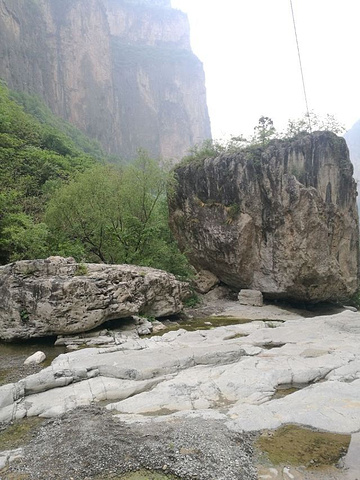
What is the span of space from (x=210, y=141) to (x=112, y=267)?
15.7 m

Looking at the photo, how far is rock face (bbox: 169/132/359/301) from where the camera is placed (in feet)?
67.3

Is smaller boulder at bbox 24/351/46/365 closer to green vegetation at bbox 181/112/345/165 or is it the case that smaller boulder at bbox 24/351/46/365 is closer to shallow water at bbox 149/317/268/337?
shallow water at bbox 149/317/268/337

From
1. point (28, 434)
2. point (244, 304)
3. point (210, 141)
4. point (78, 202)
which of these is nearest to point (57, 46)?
point (210, 141)

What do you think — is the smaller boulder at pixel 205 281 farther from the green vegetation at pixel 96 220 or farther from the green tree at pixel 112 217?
the green tree at pixel 112 217

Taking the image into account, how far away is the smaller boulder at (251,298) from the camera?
21.6 metres

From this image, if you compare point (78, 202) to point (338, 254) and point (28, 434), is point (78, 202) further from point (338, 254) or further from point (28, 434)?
point (338, 254)

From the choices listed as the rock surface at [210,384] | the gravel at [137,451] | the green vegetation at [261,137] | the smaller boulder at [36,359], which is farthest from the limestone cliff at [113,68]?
the gravel at [137,451]

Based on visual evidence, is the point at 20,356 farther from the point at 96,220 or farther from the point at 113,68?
the point at 113,68

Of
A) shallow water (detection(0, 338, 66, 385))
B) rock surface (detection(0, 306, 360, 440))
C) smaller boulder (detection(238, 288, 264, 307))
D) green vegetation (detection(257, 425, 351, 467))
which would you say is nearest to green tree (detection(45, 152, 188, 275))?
smaller boulder (detection(238, 288, 264, 307))

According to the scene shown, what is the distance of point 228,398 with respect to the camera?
19.7ft

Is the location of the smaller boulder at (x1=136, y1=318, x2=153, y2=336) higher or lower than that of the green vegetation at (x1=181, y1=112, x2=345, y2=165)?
lower

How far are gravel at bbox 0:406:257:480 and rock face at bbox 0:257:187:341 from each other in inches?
251

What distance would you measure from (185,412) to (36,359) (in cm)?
546

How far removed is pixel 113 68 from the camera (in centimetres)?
9831
